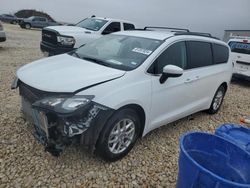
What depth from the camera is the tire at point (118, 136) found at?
3191 millimetres

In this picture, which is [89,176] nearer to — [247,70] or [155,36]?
[155,36]

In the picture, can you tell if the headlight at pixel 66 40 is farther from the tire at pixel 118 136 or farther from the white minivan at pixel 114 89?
the tire at pixel 118 136

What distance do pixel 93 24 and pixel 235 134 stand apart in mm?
7802

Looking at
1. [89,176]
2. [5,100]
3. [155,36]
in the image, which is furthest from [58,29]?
[89,176]

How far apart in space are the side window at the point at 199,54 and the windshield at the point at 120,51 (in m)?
0.80

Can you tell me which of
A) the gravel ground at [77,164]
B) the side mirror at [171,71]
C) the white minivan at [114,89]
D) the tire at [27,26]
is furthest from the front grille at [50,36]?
the tire at [27,26]

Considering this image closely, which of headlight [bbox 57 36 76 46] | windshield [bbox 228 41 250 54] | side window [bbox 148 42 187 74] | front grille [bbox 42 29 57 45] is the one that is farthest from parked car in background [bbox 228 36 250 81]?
front grille [bbox 42 29 57 45]

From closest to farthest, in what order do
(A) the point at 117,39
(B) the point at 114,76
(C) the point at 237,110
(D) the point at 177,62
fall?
(B) the point at 114,76 → (D) the point at 177,62 → (A) the point at 117,39 → (C) the point at 237,110

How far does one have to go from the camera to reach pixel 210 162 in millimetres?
2586

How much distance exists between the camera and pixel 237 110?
21.6 feet

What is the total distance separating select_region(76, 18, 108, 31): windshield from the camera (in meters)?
9.66

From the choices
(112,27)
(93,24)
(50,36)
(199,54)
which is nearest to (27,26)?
(93,24)

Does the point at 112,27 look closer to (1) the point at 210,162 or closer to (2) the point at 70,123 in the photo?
(2) the point at 70,123

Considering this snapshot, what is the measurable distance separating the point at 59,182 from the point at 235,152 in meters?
1.89
